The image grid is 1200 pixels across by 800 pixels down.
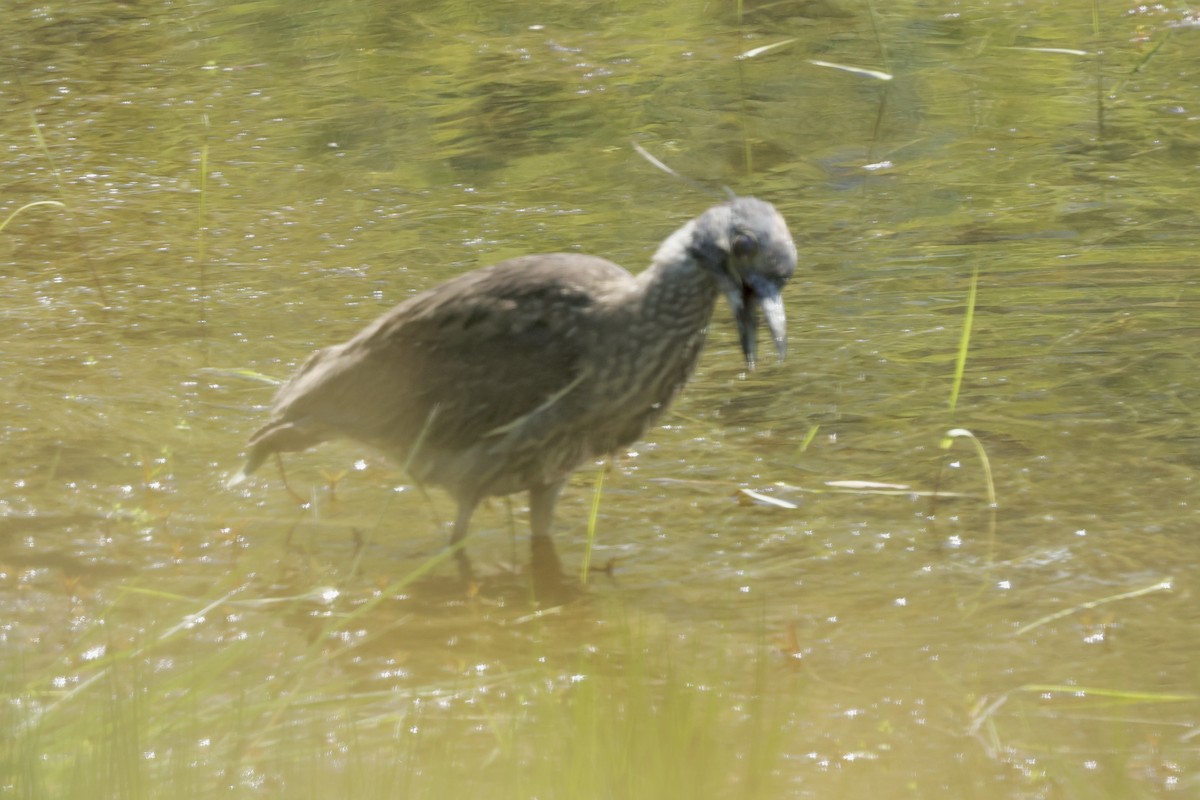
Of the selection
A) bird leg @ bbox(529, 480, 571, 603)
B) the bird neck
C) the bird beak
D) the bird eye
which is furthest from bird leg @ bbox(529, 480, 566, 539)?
the bird eye

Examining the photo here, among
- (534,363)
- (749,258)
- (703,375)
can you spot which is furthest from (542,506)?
(703,375)

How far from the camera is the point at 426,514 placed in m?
5.34

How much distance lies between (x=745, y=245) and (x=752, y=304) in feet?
0.76

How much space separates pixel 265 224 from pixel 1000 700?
15.5 ft

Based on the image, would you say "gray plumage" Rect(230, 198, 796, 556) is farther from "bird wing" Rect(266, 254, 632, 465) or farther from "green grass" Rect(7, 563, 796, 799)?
"green grass" Rect(7, 563, 796, 799)

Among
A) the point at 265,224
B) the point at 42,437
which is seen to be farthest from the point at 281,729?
the point at 265,224

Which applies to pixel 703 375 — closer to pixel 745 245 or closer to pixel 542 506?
pixel 542 506

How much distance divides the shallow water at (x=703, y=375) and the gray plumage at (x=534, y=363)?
0.29 meters

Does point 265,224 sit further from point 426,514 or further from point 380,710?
point 380,710

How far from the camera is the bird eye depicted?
14.4 feet

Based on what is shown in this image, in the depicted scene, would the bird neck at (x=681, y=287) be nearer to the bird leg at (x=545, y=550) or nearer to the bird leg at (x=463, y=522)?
the bird leg at (x=545, y=550)

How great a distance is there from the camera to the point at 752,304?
4.59 m

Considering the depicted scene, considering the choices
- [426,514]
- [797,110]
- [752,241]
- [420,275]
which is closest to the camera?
[752,241]

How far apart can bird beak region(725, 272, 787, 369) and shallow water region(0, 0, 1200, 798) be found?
0.66 meters
